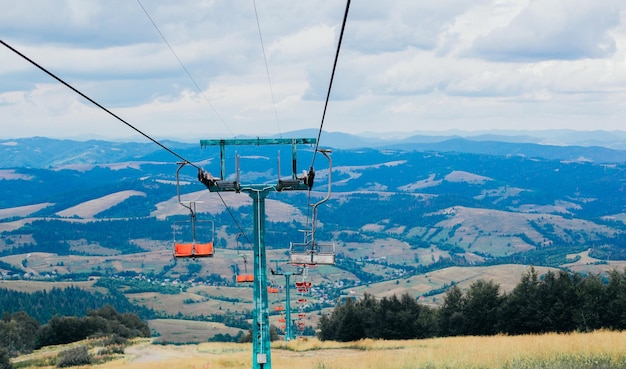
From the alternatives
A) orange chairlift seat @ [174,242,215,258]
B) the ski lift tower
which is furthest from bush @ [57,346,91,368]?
the ski lift tower

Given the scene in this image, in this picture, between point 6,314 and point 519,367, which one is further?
point 6,314

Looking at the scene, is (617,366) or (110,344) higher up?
(617,366)

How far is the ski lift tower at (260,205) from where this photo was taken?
29125mm

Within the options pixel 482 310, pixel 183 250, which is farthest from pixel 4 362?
pixel 482 310

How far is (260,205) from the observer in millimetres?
30109

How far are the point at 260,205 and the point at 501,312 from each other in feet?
163

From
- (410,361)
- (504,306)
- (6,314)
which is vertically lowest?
(6,314)

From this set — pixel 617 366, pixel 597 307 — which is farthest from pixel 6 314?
pixel 617 366

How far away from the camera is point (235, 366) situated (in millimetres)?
39625

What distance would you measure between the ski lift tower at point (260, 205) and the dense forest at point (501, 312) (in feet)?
111

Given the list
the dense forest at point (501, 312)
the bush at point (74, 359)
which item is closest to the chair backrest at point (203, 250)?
the bush at point (74, 359)

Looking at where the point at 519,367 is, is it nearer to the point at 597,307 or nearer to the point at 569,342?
the point at 569,342

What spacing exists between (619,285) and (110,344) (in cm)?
4724

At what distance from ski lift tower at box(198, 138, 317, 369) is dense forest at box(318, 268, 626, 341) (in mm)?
33829
